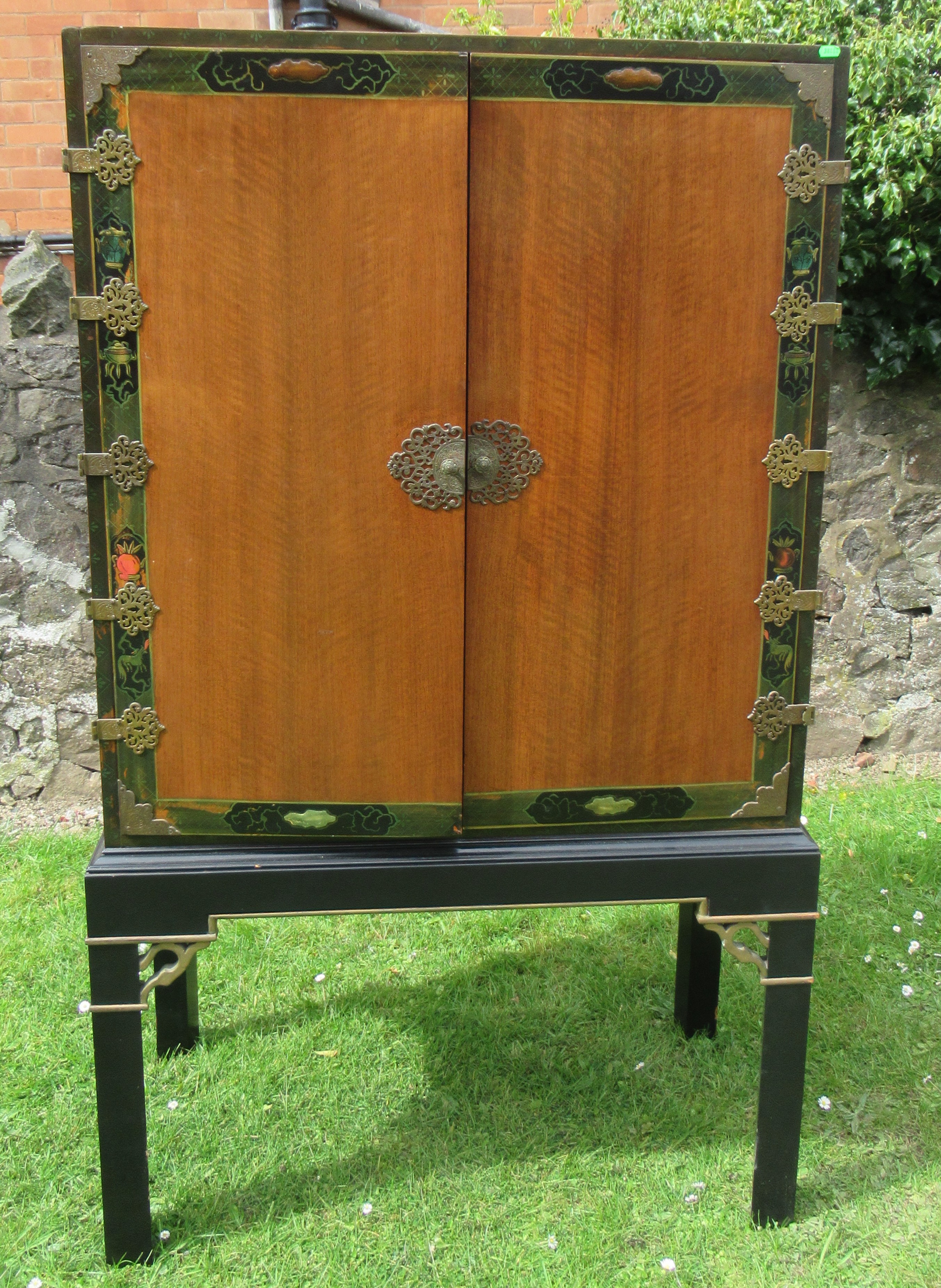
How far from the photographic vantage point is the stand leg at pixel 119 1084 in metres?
1.99

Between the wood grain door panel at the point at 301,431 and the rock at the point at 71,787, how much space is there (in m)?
2.26

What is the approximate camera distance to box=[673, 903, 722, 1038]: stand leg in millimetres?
2736

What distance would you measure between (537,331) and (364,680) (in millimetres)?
665

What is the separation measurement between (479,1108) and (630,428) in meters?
1.64

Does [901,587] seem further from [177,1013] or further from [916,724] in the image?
[177,1013]

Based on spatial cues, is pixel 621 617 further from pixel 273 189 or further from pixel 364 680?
pixel 273 189

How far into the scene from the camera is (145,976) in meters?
2.56

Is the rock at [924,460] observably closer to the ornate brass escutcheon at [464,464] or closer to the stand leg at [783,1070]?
the stand leg at [783,1070]

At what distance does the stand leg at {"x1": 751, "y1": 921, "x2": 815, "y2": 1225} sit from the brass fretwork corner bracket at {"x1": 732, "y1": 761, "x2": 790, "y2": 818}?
0.23 m

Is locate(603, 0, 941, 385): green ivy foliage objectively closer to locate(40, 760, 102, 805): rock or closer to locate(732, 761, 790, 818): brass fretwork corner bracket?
locate(732, 761, 790, 818): brass fretwork corner bracket

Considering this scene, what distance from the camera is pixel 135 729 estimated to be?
74.6 inches

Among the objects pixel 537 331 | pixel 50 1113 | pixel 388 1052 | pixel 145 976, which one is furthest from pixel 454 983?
pixel 537 331

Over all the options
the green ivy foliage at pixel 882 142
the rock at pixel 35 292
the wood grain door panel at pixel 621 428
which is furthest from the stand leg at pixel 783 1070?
the rock at pixel 35 292

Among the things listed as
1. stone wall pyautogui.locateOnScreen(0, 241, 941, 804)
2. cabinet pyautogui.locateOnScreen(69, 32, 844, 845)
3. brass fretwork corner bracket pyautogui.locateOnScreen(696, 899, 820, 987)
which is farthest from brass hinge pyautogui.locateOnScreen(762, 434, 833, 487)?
stone wall pyautogui.locateOnScreen(0, 241, 941, 804)
